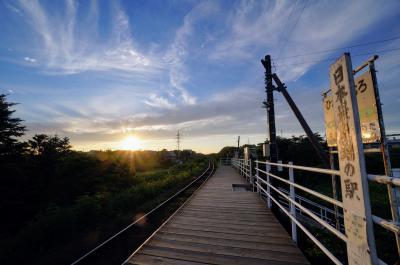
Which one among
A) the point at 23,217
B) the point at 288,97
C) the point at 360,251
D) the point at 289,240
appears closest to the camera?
the point at 360,251

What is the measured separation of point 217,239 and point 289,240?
1.22m

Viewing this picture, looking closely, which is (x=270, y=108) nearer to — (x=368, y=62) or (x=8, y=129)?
(x=368, y=62)

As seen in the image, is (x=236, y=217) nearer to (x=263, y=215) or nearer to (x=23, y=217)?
(x=263, y=215)

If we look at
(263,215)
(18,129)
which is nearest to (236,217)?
(263,215)

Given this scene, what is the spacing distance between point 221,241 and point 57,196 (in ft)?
75.4

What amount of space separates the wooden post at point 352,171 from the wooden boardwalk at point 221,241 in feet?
4.92

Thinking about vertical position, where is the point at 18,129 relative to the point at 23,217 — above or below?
above

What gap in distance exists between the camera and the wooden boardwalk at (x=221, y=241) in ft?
10.3

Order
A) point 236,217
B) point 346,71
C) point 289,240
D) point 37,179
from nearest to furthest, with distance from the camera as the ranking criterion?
point 346,71
point 289,240
point 236,217
point 37,179

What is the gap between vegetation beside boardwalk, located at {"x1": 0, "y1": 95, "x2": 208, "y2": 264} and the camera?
5879mm

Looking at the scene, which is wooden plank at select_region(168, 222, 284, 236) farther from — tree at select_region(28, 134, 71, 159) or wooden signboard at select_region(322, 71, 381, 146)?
tree at select_region(28, 134, 71, 159)

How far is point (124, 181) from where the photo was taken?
28.5m

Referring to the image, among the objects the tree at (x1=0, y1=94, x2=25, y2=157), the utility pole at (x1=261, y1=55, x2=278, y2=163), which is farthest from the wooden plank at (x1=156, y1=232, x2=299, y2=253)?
the tree at (x1=0, y1=94, x2=25, y2=157)

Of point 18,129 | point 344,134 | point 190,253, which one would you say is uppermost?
point 18,129
